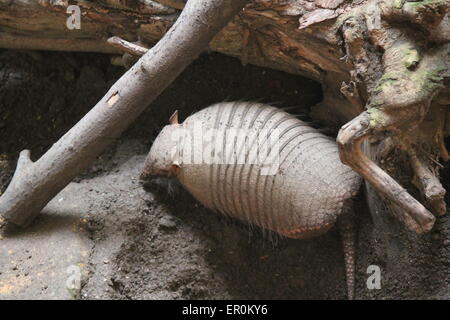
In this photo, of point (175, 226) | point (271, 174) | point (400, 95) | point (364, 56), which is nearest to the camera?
point (400, 95)

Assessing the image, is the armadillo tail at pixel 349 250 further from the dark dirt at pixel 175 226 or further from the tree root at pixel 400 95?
the tree root at pixel 400 95

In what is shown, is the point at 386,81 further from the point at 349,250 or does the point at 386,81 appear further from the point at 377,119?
the point at 349,250

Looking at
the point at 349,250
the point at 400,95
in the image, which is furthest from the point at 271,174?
the point at 400,95

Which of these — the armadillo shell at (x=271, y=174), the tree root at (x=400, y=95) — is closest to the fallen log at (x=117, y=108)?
the armadillo shell at (x=271, y=174)

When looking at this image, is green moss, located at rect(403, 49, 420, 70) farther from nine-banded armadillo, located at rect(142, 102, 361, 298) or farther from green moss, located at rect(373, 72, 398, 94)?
nine-banded armadillo, located at rect(142, 102, 361, 298)
